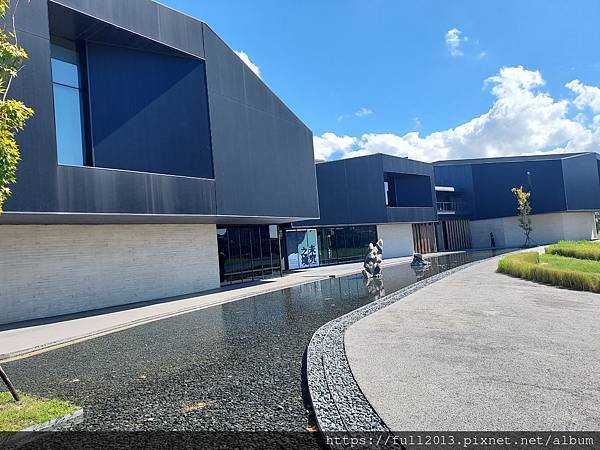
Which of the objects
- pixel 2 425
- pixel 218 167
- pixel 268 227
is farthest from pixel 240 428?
pixel 268 227

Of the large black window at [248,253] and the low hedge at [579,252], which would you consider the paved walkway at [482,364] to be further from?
the low hedge at [579,252]

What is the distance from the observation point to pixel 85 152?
14578 mm

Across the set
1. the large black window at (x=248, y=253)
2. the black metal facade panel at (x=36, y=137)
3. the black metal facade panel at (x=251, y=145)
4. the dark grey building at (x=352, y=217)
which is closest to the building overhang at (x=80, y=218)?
the black metal facade panel at (x=36, y=137)

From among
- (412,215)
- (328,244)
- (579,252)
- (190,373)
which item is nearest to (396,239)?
(412,215)

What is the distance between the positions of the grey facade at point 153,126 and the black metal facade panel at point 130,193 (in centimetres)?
3

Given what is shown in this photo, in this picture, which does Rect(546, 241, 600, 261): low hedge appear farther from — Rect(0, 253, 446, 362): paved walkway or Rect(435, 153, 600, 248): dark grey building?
Rect(0, 253, 446, 362): paved walkway

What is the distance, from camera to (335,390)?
16.3 ft

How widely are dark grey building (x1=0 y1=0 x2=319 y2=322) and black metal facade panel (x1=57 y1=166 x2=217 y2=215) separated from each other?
0.03 meters

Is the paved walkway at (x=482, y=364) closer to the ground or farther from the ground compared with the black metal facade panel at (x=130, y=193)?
closer to the ground

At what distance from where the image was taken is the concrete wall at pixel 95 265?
39.8 feet

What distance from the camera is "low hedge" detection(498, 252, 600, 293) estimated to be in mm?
12727

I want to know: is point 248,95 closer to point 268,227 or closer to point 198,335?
point 268,227

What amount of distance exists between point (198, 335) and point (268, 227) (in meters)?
14.4

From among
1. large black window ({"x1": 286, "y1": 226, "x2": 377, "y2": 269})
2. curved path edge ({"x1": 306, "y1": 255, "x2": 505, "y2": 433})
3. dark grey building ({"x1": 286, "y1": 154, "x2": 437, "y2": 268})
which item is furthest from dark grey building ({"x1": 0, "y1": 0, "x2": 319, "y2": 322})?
dark grey building ({"x1": 286, "y1": 154, "x2": 437, "y2": 268})
